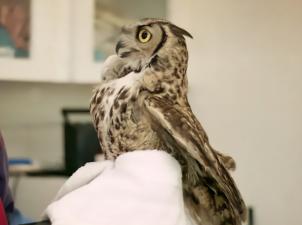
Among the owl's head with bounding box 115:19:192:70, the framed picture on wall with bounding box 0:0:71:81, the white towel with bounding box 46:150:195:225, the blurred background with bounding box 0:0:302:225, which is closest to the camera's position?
the white towel with bounding box 46:150:195:225

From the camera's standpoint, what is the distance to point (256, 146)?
1.47 m

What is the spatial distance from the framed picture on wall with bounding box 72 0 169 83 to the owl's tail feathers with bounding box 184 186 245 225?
0.85m

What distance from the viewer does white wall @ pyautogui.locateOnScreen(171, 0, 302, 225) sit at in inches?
57.3

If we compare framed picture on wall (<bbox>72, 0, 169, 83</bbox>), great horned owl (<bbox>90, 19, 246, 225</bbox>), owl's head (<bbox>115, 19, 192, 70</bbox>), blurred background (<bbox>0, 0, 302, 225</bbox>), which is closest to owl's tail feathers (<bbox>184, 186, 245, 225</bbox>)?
great horned owl (<bbox>90, 19, 246, 225</bbox>)

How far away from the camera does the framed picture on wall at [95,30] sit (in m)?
1.30

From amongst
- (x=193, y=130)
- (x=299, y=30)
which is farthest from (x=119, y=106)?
(x=299, y=30)

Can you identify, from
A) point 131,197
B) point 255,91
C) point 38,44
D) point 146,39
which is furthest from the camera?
point 255,91

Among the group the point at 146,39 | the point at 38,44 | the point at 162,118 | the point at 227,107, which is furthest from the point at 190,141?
the point at 227,107

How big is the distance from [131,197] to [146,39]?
8.3 inches

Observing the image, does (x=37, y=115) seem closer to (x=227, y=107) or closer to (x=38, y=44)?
(x=38, y=44)

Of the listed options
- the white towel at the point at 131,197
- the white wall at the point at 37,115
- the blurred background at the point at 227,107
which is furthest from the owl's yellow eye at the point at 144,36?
the white wall at the point at 37,115

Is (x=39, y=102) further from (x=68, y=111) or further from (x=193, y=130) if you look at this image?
(x=193, y=130)

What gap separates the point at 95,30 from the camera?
133cm

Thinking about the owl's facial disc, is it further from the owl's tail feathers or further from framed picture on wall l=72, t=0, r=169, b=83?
framed picture on wall l=72, t=0, r=169, b=83
